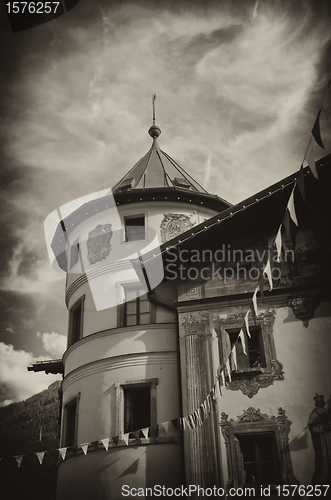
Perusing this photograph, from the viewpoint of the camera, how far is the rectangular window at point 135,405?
14.1 m

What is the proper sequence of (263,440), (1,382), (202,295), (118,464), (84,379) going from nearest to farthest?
(263,440) → (118,464) → (202,295) → (84,379) → (1,382)

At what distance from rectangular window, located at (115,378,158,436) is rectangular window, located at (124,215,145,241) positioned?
5432 mm

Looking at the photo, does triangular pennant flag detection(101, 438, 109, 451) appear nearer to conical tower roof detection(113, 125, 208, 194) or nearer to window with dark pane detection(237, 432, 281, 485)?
window with dark pane detection(237, 432, 281, 485)

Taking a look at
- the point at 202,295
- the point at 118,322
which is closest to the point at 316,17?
the point at 202,295

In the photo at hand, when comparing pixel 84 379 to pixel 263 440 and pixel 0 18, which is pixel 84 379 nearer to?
pixel 263 440

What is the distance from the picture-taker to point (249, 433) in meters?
12.2

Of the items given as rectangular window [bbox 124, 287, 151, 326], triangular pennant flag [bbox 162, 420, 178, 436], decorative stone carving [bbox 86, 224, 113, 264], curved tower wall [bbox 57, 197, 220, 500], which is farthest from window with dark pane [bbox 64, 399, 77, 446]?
decorative stone carving [bbox 86, 224, 113, 264]

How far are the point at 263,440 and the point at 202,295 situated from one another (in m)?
4.35

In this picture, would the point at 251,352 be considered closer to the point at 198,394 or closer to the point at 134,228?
the point at 198,394

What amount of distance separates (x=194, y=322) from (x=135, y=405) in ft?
10.9

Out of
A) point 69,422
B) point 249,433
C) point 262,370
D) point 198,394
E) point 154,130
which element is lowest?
point 249,433

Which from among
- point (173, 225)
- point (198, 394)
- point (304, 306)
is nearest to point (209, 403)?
point (198, 394)

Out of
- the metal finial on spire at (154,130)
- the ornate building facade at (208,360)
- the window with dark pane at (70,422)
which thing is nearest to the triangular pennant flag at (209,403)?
the ornate building facade at (208,360)

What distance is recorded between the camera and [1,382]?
2892 centimetres
